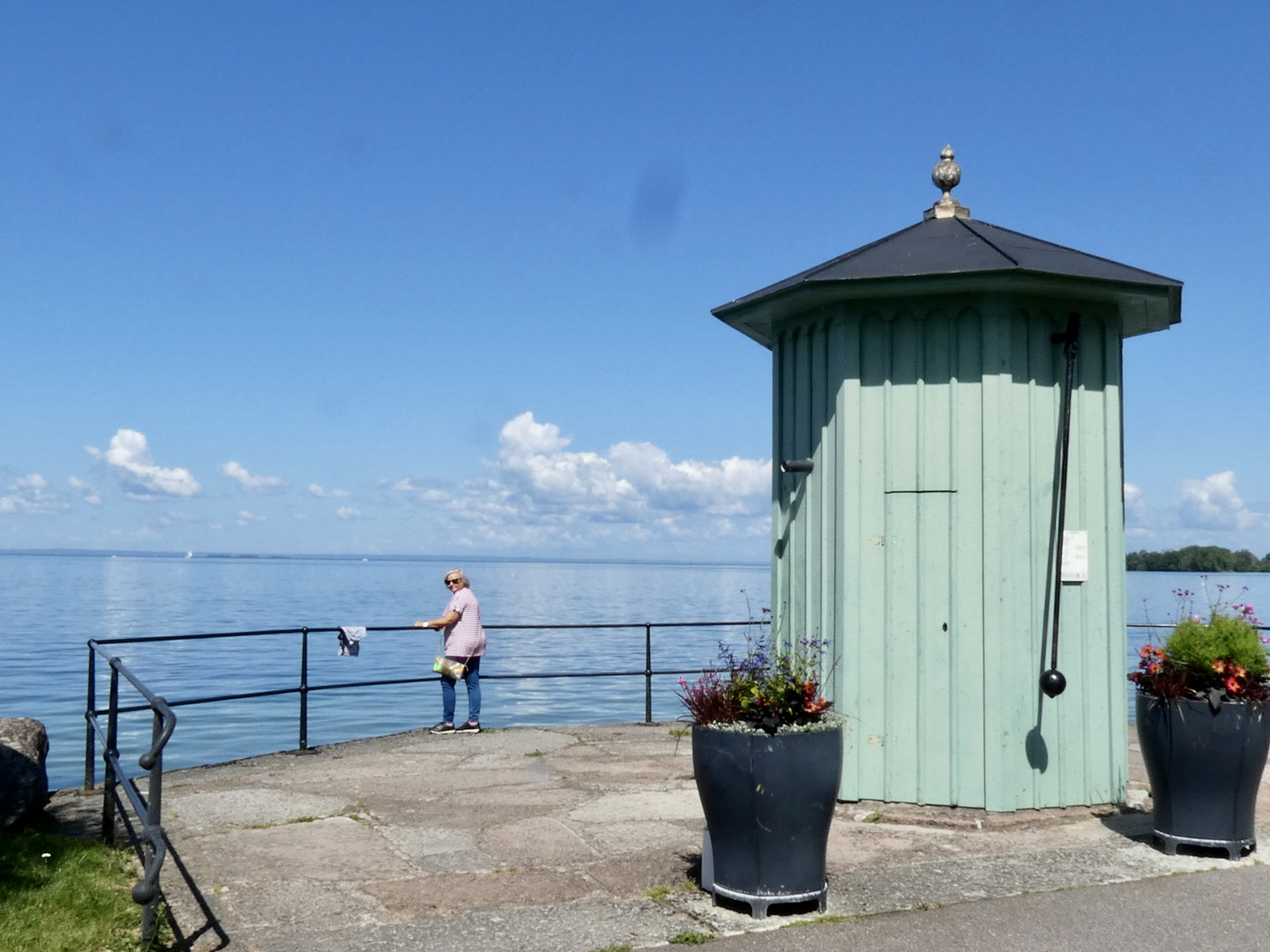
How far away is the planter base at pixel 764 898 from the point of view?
5090 millimetres

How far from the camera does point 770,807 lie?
16.5 ft

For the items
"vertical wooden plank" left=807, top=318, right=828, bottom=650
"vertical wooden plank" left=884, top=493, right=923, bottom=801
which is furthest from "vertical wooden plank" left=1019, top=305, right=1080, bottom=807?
"vertical wooden plank" left=807, top=318, right=828, bottom=650

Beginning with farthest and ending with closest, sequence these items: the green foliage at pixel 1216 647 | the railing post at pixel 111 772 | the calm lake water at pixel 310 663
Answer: the calm lake water at pixel 310 663 < the railing post at pixel 111 772 < the green foliage at pixel 1216 647

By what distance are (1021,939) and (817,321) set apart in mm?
4106

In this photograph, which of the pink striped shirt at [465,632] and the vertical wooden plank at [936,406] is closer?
the vertical wooden plank at [936,406]

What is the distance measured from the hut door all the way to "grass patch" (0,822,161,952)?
170 inches

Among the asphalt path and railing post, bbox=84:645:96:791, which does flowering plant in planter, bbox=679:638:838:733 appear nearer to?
the asphalt path

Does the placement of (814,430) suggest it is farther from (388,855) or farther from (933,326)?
(388,855)

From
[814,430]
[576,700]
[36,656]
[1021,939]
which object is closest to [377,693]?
[576,700]

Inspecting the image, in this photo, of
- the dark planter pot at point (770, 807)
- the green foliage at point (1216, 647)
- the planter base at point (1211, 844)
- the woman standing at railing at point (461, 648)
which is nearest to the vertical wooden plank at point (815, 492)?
the green foliage at point (1216, 647)

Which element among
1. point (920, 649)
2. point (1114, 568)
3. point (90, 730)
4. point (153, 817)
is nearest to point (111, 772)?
point (90, 730)

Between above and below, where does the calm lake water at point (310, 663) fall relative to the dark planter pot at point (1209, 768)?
below

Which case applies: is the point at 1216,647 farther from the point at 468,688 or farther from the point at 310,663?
the point at 310,663

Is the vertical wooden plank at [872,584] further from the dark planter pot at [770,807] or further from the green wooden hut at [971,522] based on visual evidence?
the dark planter pot at [770,807]
